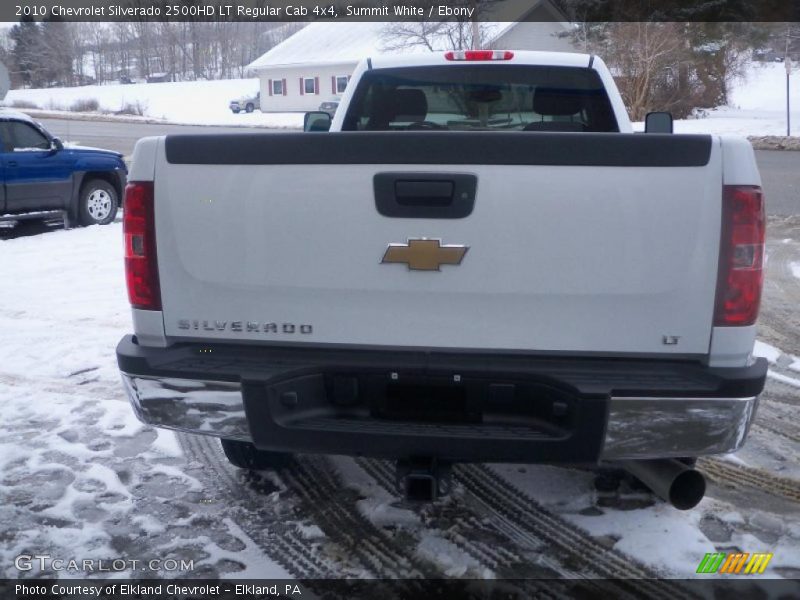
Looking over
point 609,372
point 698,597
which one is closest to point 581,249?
point 609,372

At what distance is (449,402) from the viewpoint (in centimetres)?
306

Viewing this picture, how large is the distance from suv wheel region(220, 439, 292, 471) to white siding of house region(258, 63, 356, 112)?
5064cm

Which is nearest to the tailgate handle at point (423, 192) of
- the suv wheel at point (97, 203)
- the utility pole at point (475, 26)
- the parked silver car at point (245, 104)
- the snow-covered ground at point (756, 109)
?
the suv wheel at point (97, 203)

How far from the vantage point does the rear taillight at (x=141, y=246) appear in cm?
314

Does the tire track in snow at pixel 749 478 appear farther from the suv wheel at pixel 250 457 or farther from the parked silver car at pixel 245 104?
the parked silver car at pixel 245 104

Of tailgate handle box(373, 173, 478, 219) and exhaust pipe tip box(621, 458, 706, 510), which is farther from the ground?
tailgate handle box(373, 173, 478, 219)

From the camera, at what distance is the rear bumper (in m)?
2.88

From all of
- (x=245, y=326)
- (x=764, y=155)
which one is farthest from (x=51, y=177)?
(x=764, y=155)

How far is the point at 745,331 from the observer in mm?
2902

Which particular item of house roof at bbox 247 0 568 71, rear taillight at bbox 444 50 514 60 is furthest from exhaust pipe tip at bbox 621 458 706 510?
house roof at bbox 247 0 568 71

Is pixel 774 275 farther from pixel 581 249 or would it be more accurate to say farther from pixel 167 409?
pixel 167 409

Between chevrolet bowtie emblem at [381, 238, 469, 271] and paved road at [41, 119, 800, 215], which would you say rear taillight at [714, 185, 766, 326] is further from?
paved road at [41, 119, 800, 215]

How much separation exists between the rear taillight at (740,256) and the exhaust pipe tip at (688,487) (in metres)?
0.72

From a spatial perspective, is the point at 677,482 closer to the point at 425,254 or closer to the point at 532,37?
the point at 425,254
